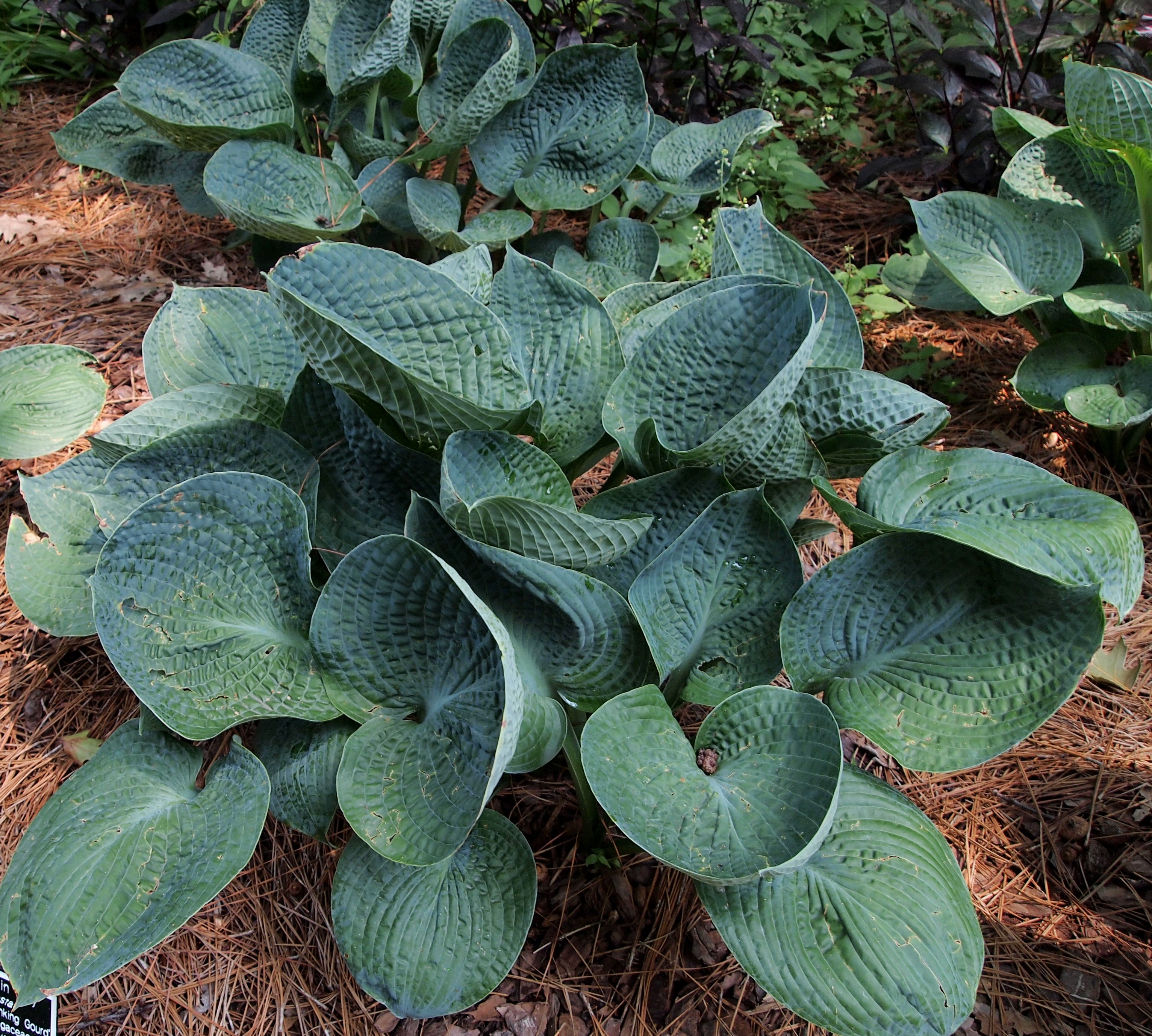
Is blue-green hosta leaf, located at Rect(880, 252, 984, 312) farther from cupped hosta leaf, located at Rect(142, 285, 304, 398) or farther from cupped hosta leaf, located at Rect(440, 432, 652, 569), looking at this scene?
cupped hosta leaf, located at Rect(142, 285, 304, 398)

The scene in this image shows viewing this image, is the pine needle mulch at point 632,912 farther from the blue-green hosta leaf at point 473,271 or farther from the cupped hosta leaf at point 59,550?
the blue-green hosta leaf at point 473,271

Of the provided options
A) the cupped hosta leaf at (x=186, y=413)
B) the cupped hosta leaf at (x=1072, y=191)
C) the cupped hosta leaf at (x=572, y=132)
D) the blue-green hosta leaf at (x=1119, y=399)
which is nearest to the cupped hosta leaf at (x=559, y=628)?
the cupped hosta leaf at (x=186, y=413)

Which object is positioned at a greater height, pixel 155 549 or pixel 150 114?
pixel 150 114

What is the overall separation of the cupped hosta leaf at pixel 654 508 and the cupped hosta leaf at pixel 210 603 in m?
0.40

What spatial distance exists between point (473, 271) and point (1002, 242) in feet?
3.94

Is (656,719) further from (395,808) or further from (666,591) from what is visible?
(395,808)

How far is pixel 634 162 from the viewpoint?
1945 mm

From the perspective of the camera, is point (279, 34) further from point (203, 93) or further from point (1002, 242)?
point (1002, 242)

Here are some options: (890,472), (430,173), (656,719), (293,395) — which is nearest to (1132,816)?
(890,472)

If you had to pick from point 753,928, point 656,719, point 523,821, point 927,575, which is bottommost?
point 523,821

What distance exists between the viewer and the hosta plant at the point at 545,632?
3.22 ft

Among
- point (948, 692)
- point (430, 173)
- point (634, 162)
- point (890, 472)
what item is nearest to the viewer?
point (948, 692)

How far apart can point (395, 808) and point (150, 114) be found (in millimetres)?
1484

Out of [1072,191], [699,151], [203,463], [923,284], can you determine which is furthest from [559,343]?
[1072,191]
